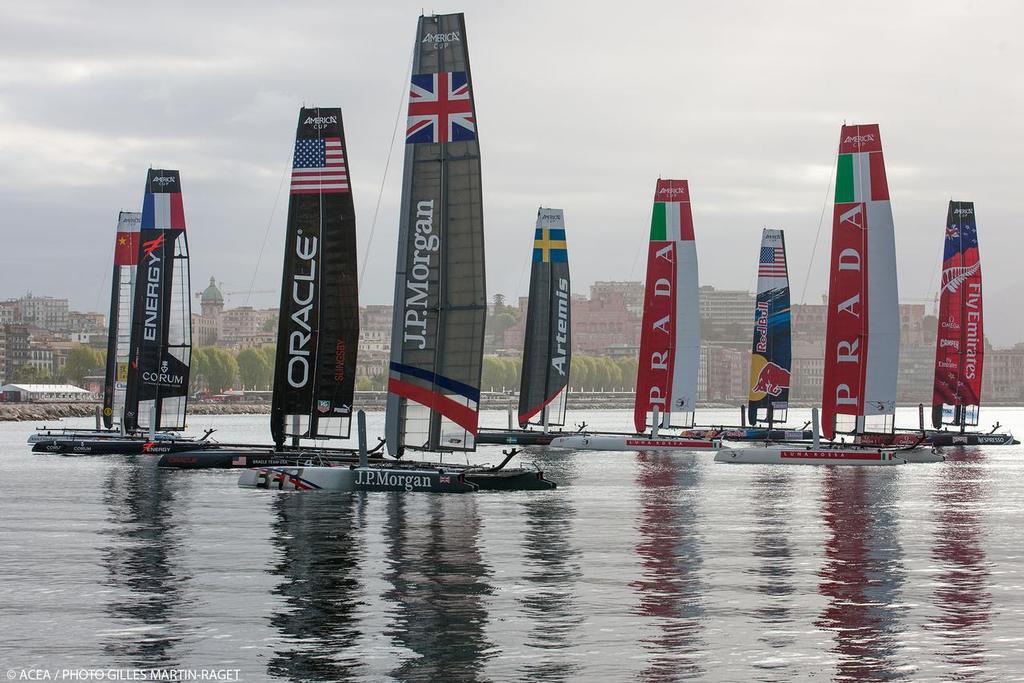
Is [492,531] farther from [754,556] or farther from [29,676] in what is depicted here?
[29,676]

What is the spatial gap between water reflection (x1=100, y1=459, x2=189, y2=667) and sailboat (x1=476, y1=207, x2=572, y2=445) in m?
24.6

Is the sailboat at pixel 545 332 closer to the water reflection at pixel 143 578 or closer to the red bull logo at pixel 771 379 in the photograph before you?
the red bull logo at pixel 771 379

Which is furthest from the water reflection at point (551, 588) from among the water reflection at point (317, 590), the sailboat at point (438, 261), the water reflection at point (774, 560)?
the sailboat at point (438, 261)

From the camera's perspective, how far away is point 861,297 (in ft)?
160

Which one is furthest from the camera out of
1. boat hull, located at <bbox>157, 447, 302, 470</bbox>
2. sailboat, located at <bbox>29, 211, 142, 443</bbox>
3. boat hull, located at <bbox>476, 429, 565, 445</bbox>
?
boat hull, located at <bbox>476, 429, 565, 445</bbox>

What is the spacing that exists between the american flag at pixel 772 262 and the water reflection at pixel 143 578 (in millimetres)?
37796

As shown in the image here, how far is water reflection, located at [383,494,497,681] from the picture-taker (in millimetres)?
15609

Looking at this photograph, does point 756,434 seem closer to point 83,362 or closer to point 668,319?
point 668,319

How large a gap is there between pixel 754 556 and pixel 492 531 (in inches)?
202

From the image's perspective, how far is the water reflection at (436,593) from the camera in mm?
15609

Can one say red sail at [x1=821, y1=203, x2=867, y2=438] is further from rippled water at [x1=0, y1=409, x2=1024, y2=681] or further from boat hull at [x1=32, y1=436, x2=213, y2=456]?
boat hull at [x1=32, y1=436, x2=213, y2=456]

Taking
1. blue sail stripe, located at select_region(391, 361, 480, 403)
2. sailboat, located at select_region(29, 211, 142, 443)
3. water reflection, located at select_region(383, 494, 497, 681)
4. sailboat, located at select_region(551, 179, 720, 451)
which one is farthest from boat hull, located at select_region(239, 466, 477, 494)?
sailboat, located at select_region(551, 179, 720, 451)

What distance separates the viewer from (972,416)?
226ft

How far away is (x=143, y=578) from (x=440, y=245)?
535 inches
